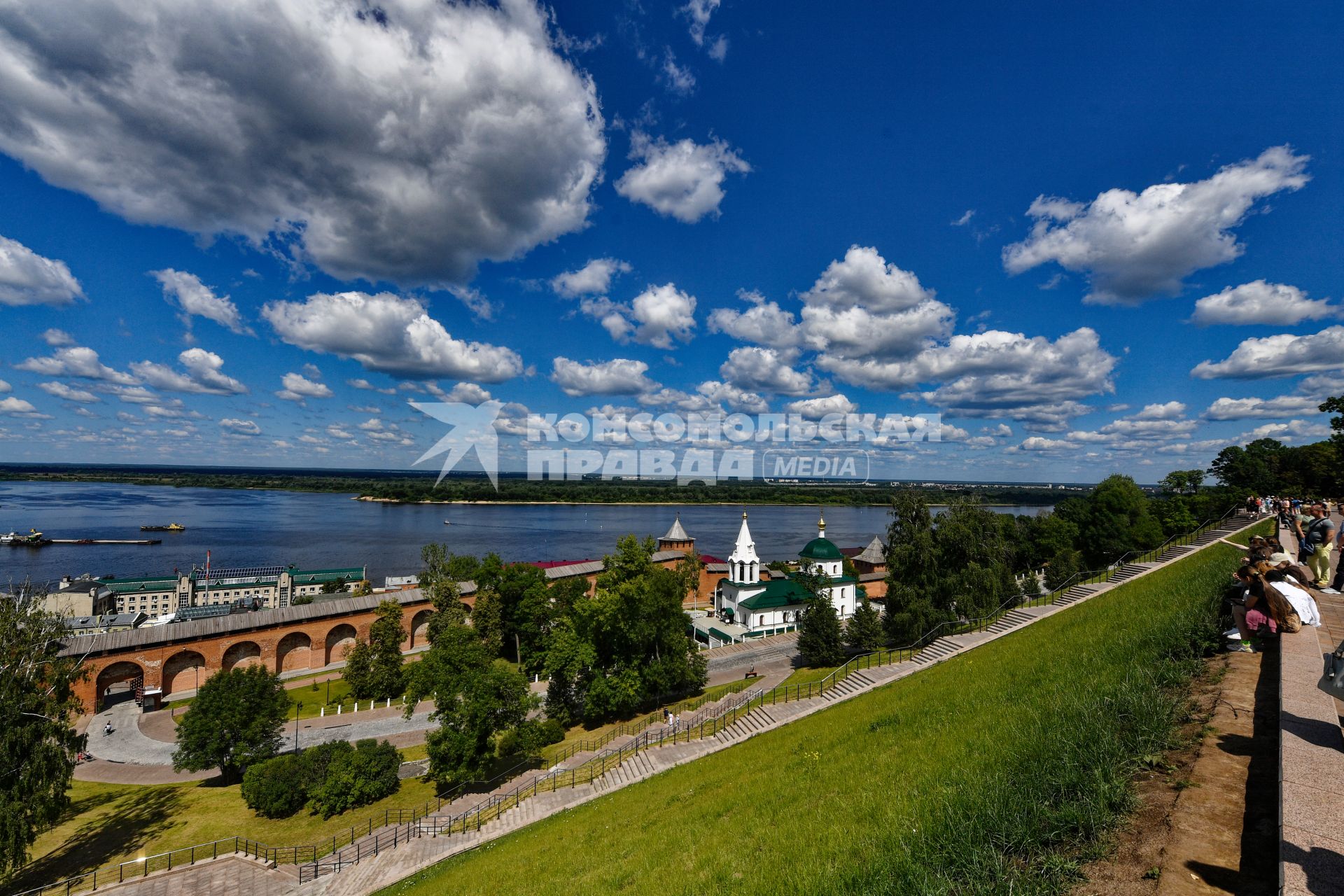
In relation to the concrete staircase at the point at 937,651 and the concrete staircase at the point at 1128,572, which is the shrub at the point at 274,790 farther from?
the concrete staircase at the point at 1128,572

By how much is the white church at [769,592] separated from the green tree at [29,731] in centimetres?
2748

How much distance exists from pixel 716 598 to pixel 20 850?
32.4 meters

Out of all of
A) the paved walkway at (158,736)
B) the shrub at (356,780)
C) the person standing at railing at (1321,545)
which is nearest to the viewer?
the person standing at railing at (1321,545)

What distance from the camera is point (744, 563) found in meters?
36.7

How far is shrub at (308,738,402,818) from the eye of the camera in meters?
15.3

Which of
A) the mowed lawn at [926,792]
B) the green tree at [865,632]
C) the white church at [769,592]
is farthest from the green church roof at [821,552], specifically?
the mowed lawn at [926,792]

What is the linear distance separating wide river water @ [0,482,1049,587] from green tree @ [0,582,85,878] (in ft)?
139

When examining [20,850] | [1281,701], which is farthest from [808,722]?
[20,850]

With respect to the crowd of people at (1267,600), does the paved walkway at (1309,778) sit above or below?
below

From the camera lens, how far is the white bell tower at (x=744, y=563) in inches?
1437

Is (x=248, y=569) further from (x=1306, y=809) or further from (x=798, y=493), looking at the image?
(x=798, y=493)

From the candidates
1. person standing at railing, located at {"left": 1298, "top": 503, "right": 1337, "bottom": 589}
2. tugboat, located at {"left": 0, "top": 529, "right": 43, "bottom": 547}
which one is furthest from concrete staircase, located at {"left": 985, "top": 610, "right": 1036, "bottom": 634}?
tugboat, located at {"left": 0, "top": 529, "right": 43, "bottom": 547}

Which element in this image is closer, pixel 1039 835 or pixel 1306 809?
pixel 1306 809

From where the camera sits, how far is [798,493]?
178 metres
